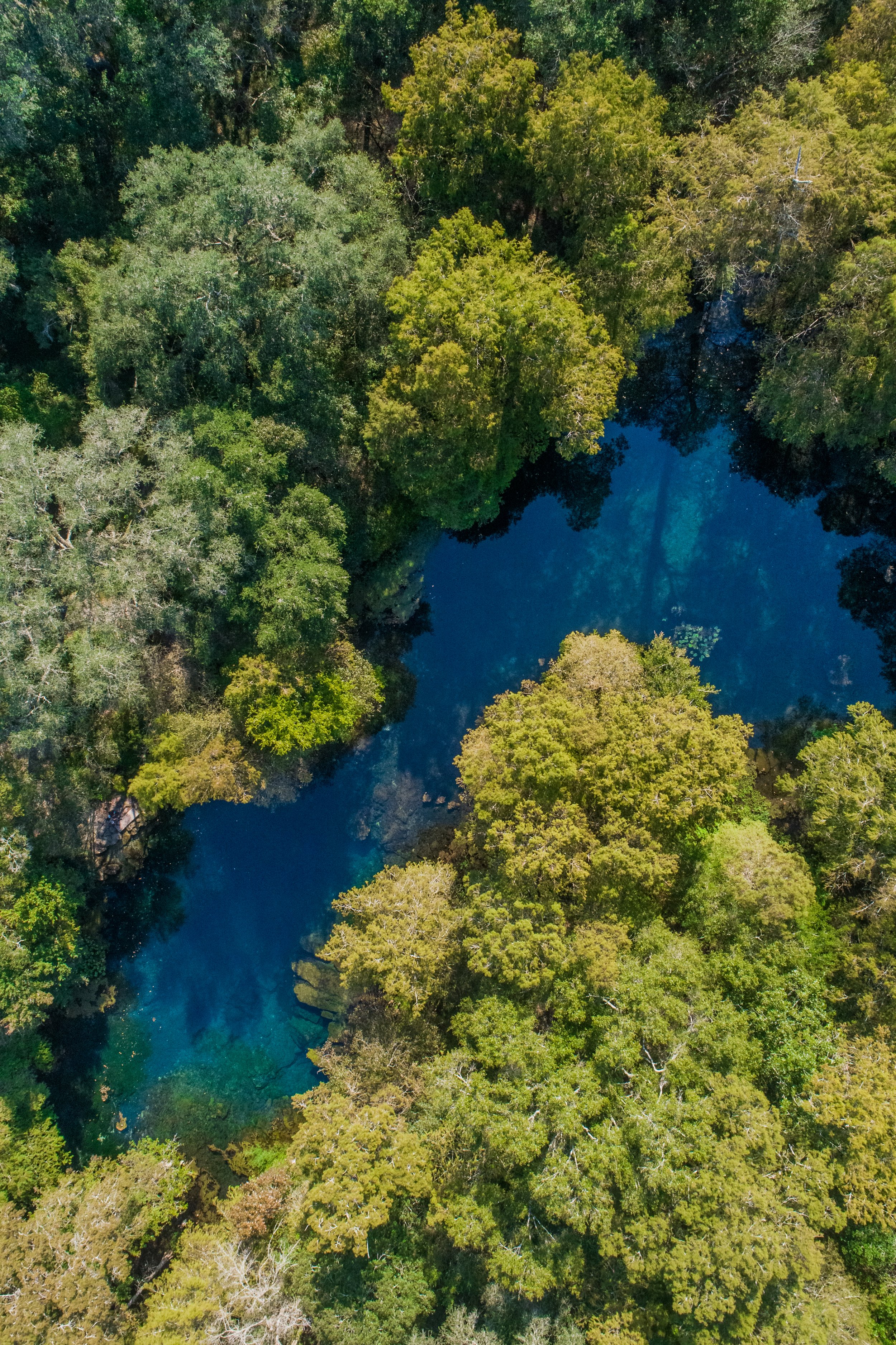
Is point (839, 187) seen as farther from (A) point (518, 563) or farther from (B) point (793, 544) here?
(A) point (518, 563)

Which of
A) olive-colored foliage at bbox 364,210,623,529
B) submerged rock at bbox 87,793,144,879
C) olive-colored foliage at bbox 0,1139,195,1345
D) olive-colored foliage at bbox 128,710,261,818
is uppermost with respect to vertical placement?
olive-colored foliage at bbox 364,210,623,529

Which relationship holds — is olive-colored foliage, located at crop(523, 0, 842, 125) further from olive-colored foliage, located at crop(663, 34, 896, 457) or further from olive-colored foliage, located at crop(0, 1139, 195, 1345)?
olive-colored foliage, located at crop(0, 1139, 195, 1345)

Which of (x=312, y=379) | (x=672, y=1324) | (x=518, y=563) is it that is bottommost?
(x=672, y=1324)

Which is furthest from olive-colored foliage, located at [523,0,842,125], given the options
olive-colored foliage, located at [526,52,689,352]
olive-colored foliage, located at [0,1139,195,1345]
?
olive-colored foliage, located at [0,1139,195,1345]

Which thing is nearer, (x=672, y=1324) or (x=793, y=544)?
(x=672, y=1324)

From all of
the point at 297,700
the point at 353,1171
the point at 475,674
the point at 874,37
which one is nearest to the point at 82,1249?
the point at 353,1171

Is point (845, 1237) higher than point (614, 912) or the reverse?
the reverse

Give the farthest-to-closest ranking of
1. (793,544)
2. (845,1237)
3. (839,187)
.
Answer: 1. (793,544)
2. (845,1237)
3. (839,187)

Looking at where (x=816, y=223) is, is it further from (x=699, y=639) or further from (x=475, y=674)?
(x=475, y=674)

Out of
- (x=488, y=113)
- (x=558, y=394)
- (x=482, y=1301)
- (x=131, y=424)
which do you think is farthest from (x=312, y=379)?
(x=482, y=1301)
